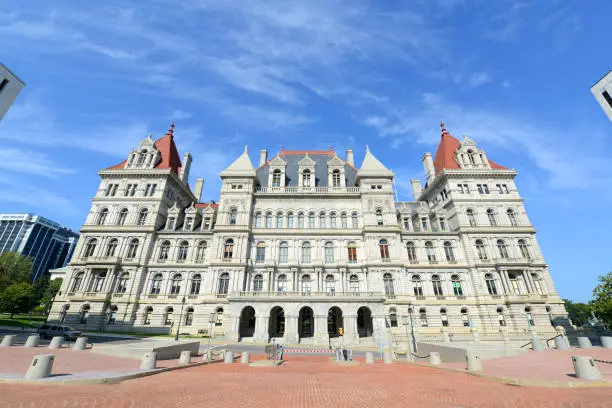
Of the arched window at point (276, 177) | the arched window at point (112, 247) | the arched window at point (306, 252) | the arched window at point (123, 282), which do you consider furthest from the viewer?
the arched window at point (276, 177)

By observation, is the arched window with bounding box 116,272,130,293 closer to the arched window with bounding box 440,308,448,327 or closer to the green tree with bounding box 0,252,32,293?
the green tree with bounding box 0,252,32,293

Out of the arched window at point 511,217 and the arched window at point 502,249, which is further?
the arched window at point 511,217

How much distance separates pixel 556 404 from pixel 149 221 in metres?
41.3

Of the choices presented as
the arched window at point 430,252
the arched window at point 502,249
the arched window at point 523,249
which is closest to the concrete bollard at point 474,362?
the arched window at point 430,252

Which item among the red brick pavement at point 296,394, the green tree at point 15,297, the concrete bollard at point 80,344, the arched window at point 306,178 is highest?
the arched window at point 306,178

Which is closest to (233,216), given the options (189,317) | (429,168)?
(189,317)

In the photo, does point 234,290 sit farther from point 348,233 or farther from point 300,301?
point 348,233

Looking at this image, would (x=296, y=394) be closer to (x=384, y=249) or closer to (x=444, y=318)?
(x=384, y=249)

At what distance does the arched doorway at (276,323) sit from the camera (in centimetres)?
3132

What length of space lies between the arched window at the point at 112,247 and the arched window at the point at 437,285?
41.3 metres

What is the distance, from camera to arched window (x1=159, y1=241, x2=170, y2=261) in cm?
3614

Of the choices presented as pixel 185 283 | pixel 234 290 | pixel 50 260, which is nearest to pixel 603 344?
pixel 234 290

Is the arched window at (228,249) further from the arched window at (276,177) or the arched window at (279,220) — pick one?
the arched window at (276,177)

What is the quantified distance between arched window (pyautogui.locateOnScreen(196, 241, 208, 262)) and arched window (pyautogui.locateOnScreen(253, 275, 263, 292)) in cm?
801
